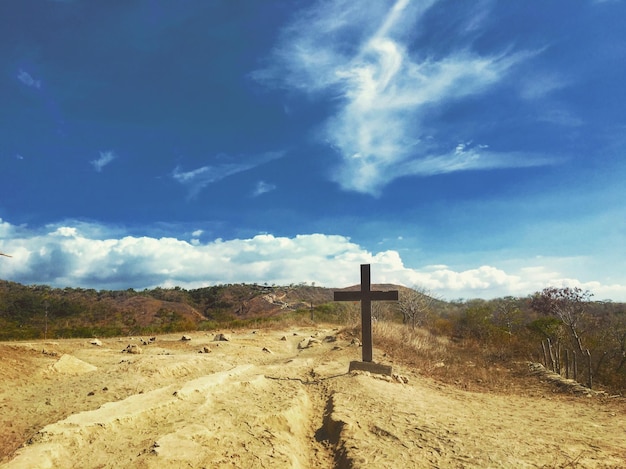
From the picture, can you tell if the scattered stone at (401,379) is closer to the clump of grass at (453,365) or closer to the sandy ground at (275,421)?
the sandy ground at (275,421)

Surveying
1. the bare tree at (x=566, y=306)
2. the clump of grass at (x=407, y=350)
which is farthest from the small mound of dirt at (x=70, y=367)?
the bare tree at (x=566, y=306)

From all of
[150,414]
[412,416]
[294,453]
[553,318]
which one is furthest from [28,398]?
[553,318]

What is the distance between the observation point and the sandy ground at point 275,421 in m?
4.54

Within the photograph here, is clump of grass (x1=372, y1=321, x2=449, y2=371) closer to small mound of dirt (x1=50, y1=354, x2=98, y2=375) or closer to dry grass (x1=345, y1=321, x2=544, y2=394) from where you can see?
dry grass (x1=345, y1=321, x2=544, y2=394)

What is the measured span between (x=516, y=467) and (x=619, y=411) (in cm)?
522

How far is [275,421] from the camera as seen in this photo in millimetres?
5809

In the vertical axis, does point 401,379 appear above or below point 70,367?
below

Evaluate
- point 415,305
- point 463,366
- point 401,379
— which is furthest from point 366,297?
point 415,305

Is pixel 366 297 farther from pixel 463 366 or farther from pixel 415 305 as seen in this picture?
pixel 415 305

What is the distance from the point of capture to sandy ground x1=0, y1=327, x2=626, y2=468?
4539mm

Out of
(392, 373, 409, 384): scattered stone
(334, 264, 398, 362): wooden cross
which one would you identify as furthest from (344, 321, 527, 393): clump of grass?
(334, 264, 398, 362): wooden cross

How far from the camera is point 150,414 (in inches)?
222

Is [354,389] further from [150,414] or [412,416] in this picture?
[150,414]

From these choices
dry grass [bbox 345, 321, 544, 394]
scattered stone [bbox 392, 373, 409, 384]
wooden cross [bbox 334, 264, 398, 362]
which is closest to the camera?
scattered stone [bbox 392, 373, 409, 384]
